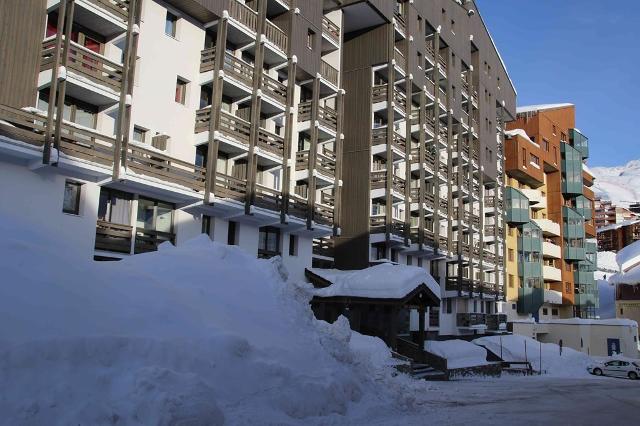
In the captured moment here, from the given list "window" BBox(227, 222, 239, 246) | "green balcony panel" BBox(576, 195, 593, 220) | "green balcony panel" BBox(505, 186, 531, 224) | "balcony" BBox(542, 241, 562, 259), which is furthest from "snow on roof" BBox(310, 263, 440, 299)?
"green balcony panel" BBox(576, 195, 593, 220)

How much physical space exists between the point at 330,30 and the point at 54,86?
797 inches

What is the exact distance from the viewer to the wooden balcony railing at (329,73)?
1366 inches

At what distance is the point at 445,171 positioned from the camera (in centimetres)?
4800

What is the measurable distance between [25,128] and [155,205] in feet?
21.5

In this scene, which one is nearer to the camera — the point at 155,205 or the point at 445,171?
the point at 155,205

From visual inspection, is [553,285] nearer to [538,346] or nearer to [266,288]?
[538,346]

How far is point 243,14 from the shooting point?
28.7 meters

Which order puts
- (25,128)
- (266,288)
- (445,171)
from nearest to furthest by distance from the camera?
1. (266,288)
2. (25,128)
3. (445,171)

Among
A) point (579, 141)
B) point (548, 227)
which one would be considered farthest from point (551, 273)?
point (579, 141)

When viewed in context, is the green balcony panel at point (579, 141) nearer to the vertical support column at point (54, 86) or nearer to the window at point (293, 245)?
the window at point (293, 245)

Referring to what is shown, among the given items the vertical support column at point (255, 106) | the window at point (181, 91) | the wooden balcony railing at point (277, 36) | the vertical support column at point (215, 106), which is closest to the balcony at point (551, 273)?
the wooden balcony railing at point (277, 36)

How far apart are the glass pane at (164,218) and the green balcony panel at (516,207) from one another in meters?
44.2

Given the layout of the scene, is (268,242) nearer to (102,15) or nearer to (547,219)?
(102,15)

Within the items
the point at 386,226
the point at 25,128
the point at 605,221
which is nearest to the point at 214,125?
the point at 25,128
